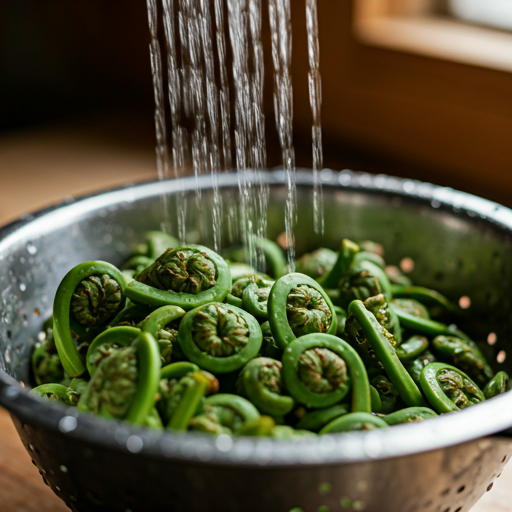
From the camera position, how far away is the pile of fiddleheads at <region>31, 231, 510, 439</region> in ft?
1.16

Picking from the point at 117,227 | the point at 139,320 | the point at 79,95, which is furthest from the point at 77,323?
the point at 79,95

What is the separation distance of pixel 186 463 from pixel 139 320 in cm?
20

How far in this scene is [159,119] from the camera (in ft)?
4.67

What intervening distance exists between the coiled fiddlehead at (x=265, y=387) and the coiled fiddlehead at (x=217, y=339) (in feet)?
0.04

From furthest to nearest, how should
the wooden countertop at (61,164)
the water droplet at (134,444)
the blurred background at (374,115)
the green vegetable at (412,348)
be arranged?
the wooden countertop at (61,164), the blurred background at (374,115), the green vegetable at (412,348), the water droplet at (134,444)

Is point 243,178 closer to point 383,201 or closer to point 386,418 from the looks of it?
point 383,201

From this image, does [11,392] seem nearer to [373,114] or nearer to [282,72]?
[373,114]

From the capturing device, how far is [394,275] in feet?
2.02

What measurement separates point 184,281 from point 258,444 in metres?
0.19

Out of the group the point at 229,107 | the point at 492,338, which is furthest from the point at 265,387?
the point at 229,107

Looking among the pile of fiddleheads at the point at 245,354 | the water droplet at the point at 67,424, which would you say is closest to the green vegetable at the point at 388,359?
the pile of fiddleheads at the point at 245,354

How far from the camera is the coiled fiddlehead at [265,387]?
369mm

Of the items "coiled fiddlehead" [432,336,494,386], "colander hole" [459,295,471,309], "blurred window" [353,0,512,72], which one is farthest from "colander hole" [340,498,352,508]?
"blurred window" [353,0,512,72]

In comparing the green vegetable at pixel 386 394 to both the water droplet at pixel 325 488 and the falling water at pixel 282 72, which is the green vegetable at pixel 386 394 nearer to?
the water droplet at pixel 325 488
